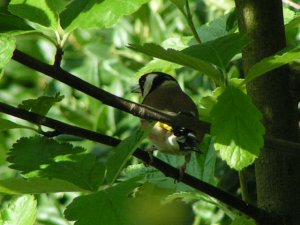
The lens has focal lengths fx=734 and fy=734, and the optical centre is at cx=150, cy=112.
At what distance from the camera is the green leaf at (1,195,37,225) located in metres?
1.02

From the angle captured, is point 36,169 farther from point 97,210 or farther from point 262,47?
point 262,47

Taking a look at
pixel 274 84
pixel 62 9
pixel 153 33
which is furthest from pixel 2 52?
pixel 153 33

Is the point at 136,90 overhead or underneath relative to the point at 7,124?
underneath

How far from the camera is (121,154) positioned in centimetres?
94

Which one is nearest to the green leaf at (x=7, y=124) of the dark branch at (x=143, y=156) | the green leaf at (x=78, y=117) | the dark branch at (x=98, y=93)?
the dark branch at (x=143, y=156)

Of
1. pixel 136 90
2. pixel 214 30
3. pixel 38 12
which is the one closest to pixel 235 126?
pixel 38 12

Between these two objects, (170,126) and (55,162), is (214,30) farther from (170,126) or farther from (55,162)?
(55,162)

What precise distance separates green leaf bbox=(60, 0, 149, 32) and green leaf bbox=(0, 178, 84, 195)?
20 centimetres

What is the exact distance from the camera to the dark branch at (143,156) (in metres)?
0.94

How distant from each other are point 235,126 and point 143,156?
0.14m

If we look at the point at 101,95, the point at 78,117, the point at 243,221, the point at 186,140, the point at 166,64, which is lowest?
the point at 78,117

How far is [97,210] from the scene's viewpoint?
3.05 ft

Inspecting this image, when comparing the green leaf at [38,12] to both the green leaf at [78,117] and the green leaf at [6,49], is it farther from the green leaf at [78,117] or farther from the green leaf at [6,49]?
the green leaf at [78,117]

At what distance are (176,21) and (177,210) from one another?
1296mm
